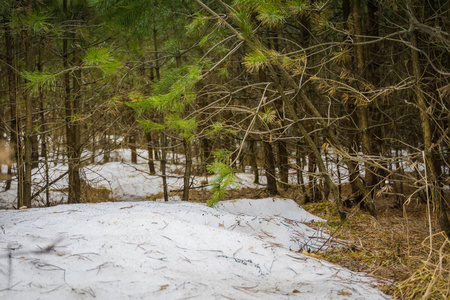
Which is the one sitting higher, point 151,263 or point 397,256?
point 151,263

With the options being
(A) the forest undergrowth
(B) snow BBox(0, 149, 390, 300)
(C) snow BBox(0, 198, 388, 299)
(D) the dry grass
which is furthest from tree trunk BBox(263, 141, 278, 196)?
(C) snow BBox(0, 198, 388, 299)

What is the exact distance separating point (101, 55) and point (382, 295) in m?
3.43

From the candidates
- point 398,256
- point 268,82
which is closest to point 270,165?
point 268,82

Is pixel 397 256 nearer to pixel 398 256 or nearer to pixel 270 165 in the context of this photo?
pixel 398 256

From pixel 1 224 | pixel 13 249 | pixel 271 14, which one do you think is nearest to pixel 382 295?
pixel 13 249

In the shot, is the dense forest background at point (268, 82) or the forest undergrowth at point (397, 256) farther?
the dense forest background at point (268, 82)

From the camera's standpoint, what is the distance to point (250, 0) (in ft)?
11.6

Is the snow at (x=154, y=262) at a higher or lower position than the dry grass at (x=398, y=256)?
higher

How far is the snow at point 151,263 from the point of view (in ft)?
5.81

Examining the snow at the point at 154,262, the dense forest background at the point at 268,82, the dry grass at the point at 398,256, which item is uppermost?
the dense forest background at the point at 268,82

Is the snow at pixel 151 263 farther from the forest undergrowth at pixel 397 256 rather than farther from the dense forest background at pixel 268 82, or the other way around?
the dense forest background at pixel 268 82

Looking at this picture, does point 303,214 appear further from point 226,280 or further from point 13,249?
point 13,249

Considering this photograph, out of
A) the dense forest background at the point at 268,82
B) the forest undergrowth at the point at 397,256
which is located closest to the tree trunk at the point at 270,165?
the dense forest background at the point at 268,82

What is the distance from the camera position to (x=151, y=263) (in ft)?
6.79
